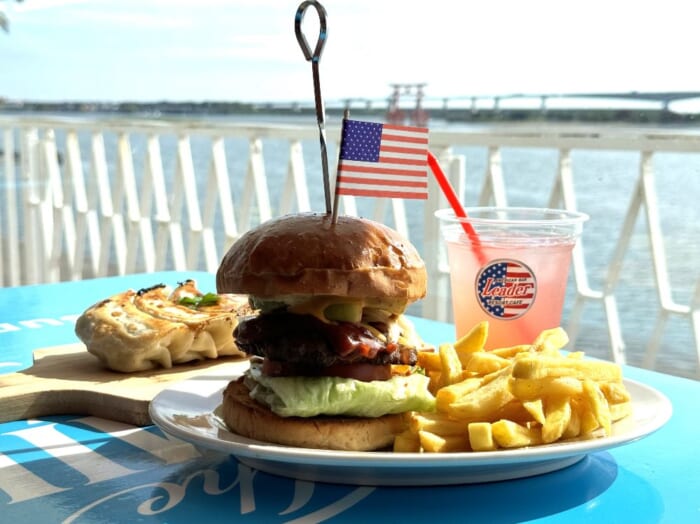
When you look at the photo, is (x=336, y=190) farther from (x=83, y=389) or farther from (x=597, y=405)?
(x=83, y=389)

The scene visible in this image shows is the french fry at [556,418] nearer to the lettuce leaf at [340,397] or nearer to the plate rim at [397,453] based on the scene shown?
the plate rim at [397,453]

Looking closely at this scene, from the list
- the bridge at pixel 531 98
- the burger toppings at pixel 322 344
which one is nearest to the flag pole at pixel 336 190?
the burger toppings at pixel 322 344

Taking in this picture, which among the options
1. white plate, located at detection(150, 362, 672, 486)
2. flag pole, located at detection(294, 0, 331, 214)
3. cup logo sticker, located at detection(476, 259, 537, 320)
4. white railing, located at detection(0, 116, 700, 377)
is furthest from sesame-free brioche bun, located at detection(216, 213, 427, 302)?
white railing, located at detection(0, 116, 700, 377)

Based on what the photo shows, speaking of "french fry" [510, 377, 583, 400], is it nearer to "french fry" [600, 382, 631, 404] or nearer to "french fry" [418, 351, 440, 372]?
"french fry" [600, 382, 631, 404]

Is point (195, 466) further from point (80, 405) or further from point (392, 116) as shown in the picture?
point (392, 116)

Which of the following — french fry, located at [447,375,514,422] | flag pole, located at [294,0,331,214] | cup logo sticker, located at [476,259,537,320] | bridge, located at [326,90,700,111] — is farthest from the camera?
bridge, located at [326,90,700,111]

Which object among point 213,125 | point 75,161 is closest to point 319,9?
point 213,125
